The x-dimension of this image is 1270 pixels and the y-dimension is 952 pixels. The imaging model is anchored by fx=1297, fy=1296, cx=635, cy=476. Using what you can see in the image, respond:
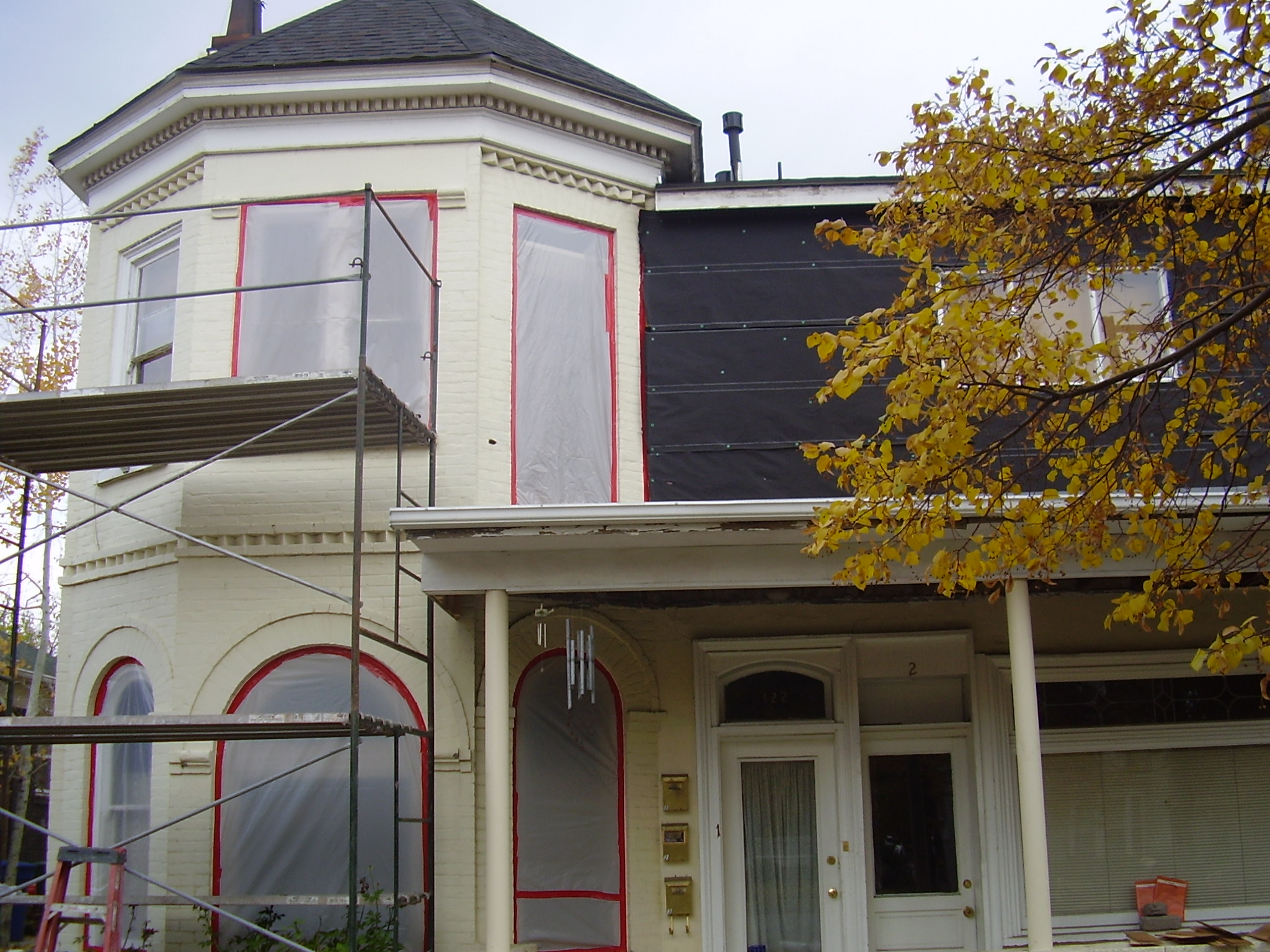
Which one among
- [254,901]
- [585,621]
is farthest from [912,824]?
[254,901]

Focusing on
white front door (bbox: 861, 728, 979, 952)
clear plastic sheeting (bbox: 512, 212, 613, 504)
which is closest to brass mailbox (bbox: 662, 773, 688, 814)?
white front door (bbox: 861, 728, 979, 952)

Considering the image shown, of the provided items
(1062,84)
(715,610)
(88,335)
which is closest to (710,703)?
(715,610)

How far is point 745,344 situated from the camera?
33.8 feet

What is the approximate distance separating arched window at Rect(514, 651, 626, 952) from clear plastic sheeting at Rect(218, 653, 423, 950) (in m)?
0.78

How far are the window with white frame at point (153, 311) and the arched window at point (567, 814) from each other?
3.94 m

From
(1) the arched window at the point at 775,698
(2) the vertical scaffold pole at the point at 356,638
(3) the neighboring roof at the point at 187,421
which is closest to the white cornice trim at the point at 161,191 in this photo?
(3) the neighboring roof at the point at 187,421

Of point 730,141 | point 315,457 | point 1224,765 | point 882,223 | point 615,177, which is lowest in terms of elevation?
point 1224,765

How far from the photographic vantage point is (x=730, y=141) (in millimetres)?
13711

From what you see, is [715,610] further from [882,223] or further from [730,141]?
[730,141]

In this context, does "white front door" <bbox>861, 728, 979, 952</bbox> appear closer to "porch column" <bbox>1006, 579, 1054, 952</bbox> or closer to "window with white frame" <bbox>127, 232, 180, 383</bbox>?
"porch column" <bbox>1006, 579, 1054, 952</bbox>

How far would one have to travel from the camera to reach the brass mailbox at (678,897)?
362 inches

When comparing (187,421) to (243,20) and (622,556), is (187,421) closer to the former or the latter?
(622,556)

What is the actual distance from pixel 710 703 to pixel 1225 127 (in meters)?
5.15

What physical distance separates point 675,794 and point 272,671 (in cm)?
306
